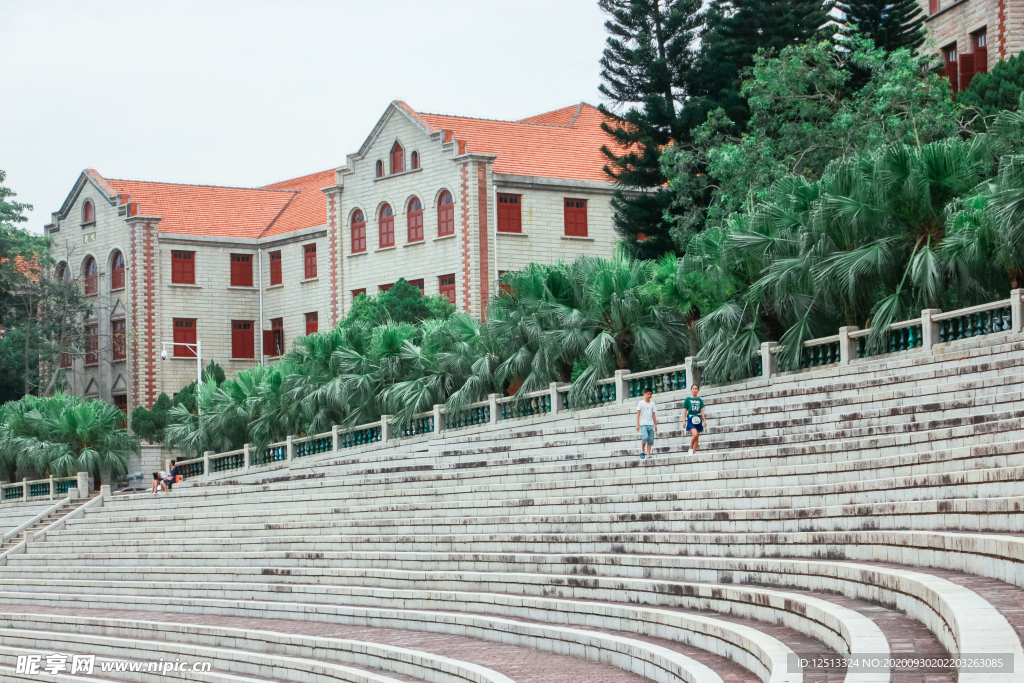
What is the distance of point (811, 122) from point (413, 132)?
16.3 m

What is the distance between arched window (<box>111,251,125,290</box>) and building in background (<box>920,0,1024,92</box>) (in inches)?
1212

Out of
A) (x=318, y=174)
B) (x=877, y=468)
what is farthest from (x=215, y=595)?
(x=318, y=174)

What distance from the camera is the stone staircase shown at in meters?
10.4

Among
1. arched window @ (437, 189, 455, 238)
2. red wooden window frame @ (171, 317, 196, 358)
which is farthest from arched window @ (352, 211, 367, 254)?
red wooden window frame @ (171, 317, 196, 358)

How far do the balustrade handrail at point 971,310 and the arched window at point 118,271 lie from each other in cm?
3764

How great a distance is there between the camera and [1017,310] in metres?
19.1

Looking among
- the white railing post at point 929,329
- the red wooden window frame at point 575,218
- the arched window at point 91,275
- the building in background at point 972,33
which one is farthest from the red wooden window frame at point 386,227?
the white railing post at point 929,329

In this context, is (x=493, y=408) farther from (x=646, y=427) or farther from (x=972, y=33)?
(x=972, y=33)

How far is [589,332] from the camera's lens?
27.8 m

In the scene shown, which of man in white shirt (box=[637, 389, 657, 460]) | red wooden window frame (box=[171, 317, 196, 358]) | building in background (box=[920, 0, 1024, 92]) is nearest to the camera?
man in white shirt (box=[637, 389, 657, 460])

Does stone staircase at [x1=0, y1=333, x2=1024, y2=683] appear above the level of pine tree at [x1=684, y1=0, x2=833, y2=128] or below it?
below

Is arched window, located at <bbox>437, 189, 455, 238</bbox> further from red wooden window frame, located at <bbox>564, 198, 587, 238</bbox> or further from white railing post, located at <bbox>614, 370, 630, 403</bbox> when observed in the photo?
white railing post, located at <bbox>614, 370, 630, 403</bbox>

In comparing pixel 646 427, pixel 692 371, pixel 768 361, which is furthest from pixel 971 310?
pixel 692 371
